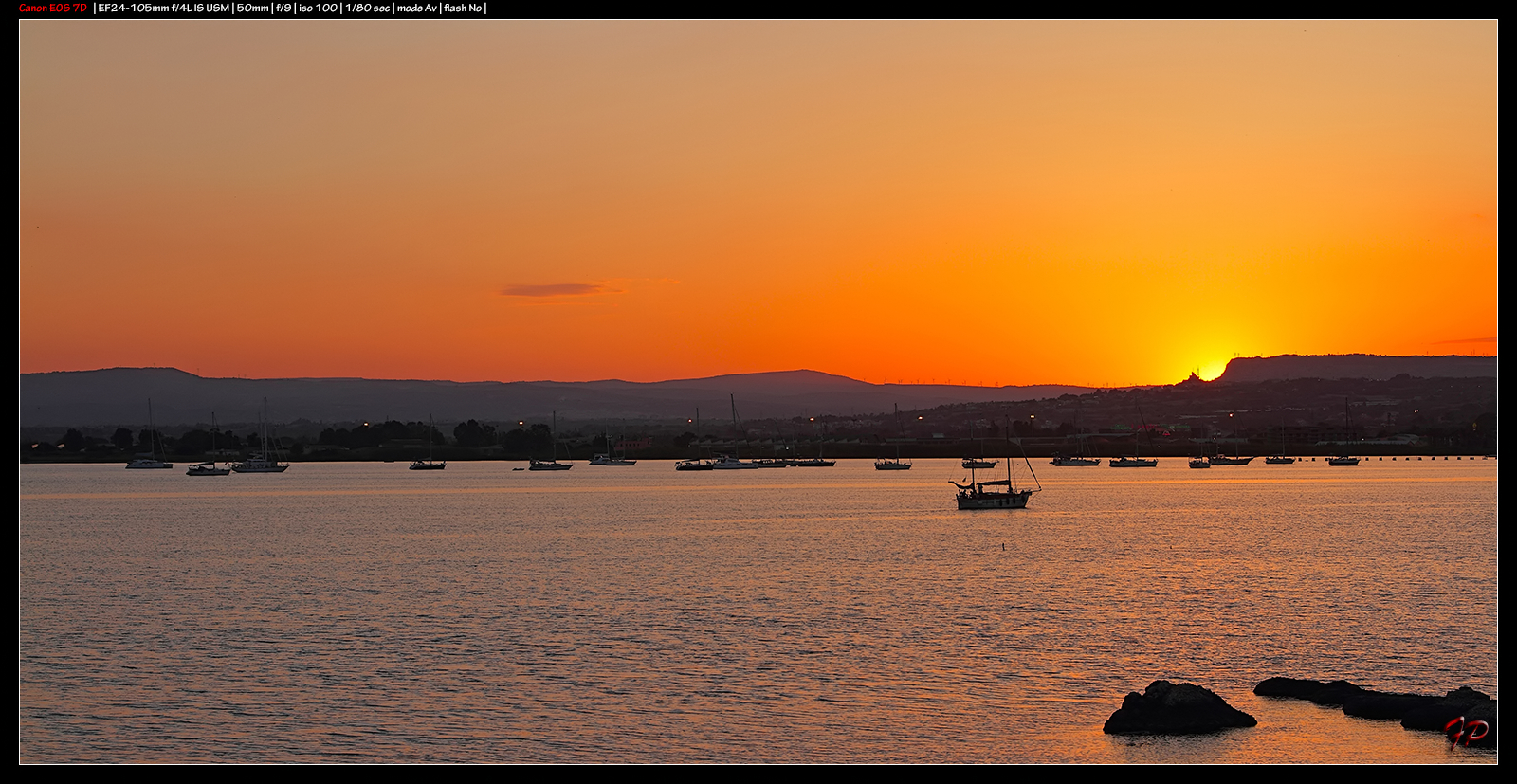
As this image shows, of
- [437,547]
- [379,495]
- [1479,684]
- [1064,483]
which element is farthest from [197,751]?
[1064,483]

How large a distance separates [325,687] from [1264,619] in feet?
99.4

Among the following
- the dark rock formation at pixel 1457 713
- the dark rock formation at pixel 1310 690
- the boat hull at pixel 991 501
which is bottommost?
the boat hull at pixel 991 501

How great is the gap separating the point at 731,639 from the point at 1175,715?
1806 centimetres

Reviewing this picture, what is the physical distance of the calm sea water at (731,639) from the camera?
97.0ft

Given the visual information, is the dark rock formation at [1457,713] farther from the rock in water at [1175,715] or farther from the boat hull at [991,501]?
the boat hull at [991,501]

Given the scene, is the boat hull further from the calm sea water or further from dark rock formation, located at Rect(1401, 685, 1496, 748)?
dark rock formation, located at Rect(1401, 685, 1496, 748)

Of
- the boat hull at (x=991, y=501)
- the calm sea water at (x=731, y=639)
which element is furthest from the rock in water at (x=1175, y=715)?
the boat hull at (x=991, y=501)

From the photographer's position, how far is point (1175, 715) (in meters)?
28.4

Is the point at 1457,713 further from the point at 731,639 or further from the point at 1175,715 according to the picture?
the point at 731,639

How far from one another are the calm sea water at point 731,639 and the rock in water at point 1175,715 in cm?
57

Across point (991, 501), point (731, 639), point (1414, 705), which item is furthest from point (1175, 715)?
point (991, 501)

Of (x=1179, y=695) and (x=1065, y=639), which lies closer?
(x=1179, y=695)
